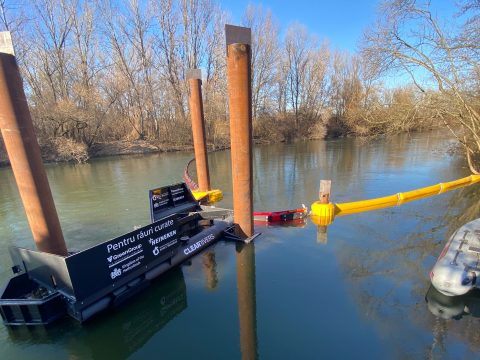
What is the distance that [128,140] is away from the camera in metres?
38.9

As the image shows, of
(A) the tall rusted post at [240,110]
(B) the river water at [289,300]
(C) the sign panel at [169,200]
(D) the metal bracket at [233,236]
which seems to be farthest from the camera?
(D) the metal bracket at [233,236]

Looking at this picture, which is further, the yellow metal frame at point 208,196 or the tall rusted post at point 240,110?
the yellow metal frame at point 208,196

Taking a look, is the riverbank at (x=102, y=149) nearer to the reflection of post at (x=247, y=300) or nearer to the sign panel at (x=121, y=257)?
the reflection of post at (x=247, y=300)

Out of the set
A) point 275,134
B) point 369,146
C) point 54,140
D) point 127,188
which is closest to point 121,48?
point 54,140

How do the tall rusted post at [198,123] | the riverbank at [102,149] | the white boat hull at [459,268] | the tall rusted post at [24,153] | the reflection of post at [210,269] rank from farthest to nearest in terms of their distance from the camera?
the riverbank at [102,149], the tall rusted post at [198,123], the reflection of post at [210,269], the white boat hull at [459,268], the tall rusted post at [24,153]

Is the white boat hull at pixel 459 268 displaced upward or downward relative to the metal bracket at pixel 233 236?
upward

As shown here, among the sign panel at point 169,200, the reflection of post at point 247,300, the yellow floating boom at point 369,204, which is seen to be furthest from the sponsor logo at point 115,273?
the yellow floating boom at point 369,204

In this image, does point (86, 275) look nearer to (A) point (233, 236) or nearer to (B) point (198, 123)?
(A) point (233, 236)

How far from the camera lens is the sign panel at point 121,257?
17.2 ft

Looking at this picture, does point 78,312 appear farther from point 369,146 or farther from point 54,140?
point 369,146

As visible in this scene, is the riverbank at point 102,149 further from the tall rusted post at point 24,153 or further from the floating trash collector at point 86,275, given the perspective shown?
the tall rusted post at point 24,153

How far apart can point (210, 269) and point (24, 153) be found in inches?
191

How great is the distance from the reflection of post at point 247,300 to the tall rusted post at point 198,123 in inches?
215

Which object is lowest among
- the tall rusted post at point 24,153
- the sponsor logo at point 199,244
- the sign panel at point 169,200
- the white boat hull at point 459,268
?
the sponsor logo at point 199,244
